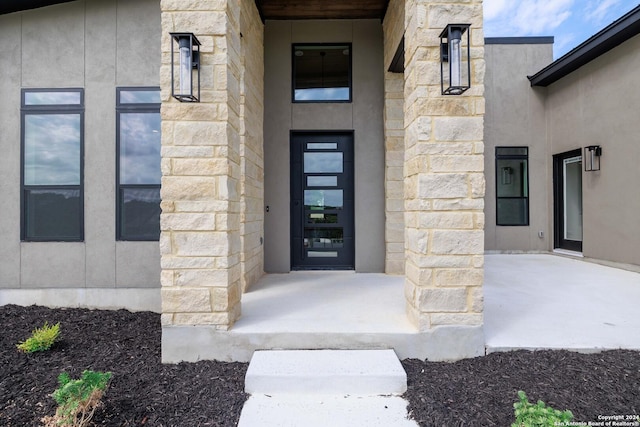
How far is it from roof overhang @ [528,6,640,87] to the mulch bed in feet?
16.7

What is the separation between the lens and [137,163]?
12.3 feet

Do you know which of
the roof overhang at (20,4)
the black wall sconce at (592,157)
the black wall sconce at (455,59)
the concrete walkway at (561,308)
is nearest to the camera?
the black wall sconce at (455,59)

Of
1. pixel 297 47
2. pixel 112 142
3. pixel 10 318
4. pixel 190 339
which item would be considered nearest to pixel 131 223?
pixel 112 142

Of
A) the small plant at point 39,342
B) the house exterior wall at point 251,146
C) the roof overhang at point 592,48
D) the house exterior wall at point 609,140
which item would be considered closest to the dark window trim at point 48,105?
the house exterior wall at point 251,146

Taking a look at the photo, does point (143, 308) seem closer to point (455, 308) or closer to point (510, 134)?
point (455, 308)

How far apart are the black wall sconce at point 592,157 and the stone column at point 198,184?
20.7 feet

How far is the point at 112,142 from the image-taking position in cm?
374

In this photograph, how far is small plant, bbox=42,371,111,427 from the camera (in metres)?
1.70

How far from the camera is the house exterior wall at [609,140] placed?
505 centimetres

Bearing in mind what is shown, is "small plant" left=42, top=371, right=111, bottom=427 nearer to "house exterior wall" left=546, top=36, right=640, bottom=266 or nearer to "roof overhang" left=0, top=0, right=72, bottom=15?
"roof overhang" left=0, top=0, right=72, bottom=15

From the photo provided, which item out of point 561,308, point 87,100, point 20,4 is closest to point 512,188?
point 561,308

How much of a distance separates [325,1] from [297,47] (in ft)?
2.43

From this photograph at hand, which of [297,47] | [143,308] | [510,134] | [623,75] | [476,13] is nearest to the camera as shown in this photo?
[476,13]

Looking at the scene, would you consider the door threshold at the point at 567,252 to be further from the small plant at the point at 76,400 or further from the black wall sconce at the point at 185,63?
the small plant at the point at 76,400
